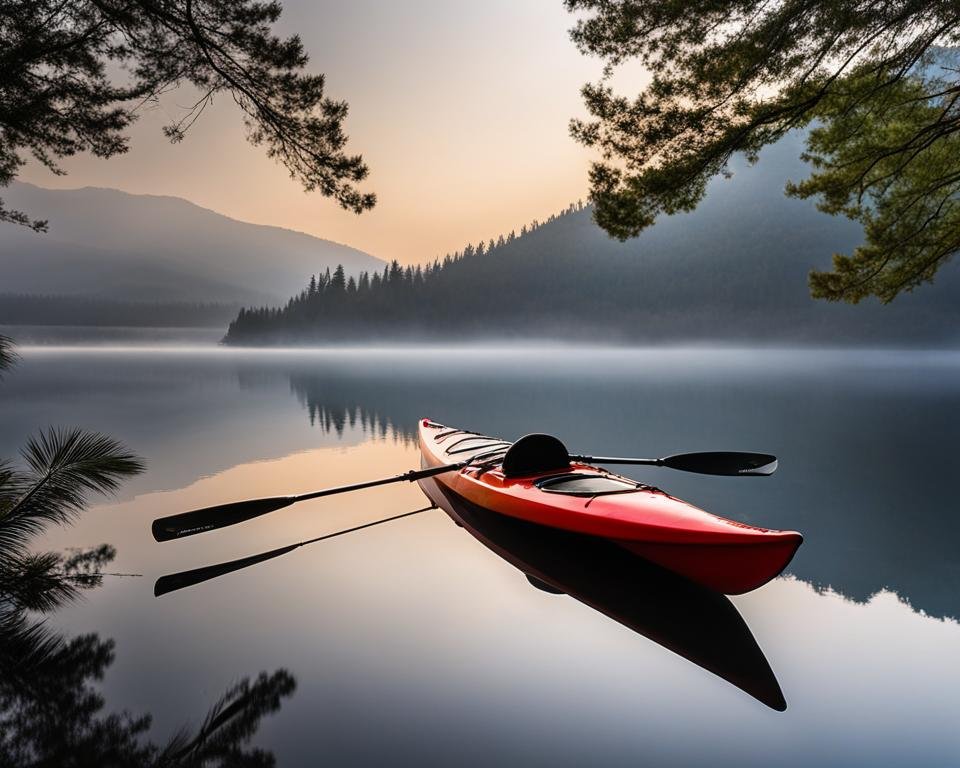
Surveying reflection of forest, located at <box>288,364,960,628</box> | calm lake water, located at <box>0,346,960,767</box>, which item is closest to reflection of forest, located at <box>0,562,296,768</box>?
calm lake water, located at <box>0,346,960,767</box>

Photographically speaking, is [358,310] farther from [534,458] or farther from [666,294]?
[534,458]

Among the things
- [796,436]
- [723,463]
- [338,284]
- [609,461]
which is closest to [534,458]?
[609,461]

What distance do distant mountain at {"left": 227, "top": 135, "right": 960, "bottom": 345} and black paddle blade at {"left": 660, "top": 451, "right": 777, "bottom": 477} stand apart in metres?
106

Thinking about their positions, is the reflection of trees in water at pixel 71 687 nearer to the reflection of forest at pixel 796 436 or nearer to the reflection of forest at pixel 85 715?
the reflection of forest at pixel 85 715

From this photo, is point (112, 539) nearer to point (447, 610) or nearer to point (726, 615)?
point (447, 610)

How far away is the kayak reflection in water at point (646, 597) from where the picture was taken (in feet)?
15.5

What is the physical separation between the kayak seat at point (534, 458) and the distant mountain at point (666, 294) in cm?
10655

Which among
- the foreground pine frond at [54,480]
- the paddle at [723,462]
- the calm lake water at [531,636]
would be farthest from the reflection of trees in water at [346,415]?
the foreground pine frond at [54,480]

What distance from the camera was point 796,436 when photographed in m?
18.0

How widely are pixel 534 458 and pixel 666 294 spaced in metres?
134

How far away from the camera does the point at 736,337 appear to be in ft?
430

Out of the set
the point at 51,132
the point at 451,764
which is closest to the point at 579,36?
the point at 51,132

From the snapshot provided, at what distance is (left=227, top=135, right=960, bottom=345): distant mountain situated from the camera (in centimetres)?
11644

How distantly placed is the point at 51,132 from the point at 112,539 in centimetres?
545
